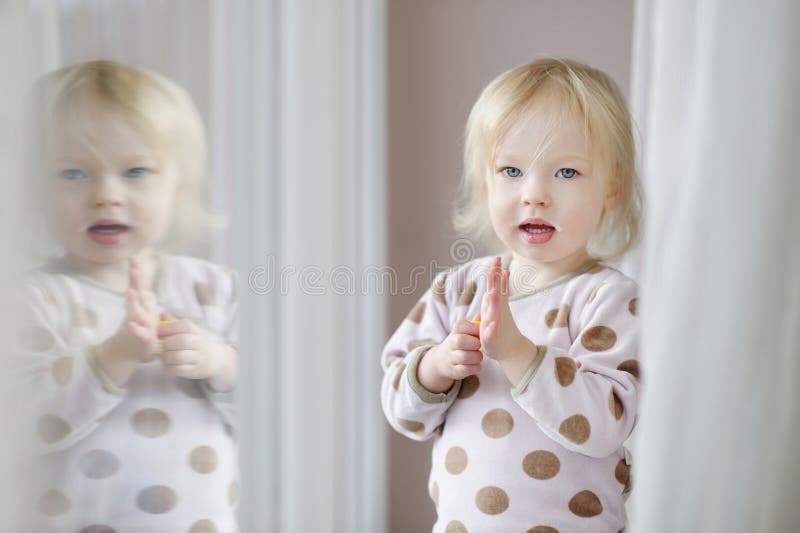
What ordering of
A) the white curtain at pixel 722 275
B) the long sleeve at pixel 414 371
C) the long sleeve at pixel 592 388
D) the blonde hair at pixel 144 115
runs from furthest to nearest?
the long sleeve at pixel 414 371
the long sleeve at pixel 592 388
the blonde hair at pixel 144 115
the white curtain at pixel 722 275

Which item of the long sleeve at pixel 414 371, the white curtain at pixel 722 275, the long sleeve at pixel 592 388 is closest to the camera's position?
the white curtain at pixel 722 275

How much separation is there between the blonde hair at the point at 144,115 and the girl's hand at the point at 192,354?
10 cm

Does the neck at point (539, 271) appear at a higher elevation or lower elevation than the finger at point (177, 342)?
higher

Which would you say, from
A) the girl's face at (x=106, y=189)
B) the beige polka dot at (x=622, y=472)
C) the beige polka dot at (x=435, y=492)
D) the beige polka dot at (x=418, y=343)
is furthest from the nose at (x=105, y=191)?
the beige polka dot at (x=622, y=472)

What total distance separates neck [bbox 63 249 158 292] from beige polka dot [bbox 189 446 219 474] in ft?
0.64

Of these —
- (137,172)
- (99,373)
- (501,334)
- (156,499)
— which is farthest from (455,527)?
(137,172)

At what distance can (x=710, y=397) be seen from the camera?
32.9 inches

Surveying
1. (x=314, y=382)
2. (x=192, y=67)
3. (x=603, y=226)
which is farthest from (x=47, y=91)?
(x=603, y=226)

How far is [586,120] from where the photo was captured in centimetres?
111

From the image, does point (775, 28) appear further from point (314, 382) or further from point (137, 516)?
point (137, 516)

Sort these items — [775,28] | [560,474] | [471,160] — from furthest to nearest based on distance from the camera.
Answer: [471,160]
[560,474]
[775,28]

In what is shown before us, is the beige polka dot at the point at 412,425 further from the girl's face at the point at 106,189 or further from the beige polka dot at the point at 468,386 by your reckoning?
the girl's face at the point at 106,189

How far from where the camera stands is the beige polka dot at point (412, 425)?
118cm

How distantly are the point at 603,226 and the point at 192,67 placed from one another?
57 centimetres
